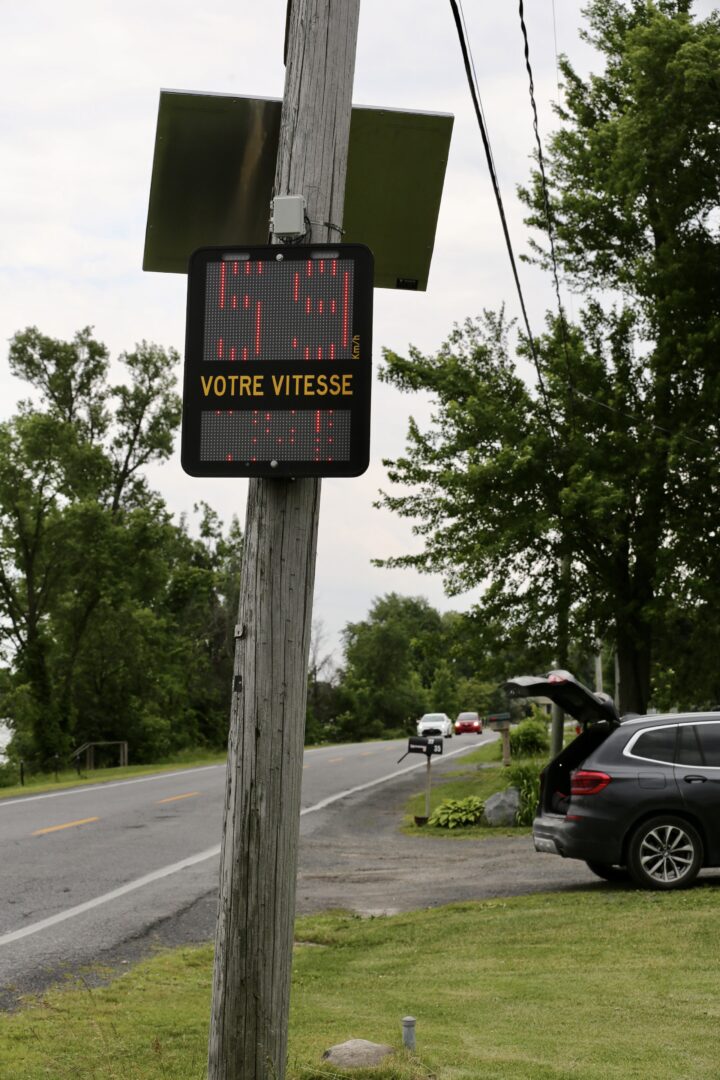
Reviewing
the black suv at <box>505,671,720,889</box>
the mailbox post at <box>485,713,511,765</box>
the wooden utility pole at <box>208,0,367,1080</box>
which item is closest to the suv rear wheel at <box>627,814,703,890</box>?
the black suv at <box>505,671,720,889</box>

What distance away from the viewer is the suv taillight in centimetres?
1219

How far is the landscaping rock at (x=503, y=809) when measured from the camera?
66.4 ft

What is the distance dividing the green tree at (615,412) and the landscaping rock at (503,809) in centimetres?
270

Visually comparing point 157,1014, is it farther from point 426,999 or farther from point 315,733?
point 315,733

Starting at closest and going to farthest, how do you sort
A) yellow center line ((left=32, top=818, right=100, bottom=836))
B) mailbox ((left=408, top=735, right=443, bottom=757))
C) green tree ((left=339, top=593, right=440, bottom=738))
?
yellow center line ((left=32, top=818, right=100, bottom=836))
mailbox ((left=408, top=735, right=443, bottom=757))
green tree ((left=339, top=593, right=440, bottom=738))

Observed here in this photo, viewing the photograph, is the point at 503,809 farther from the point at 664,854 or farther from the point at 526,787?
the point at 664,854

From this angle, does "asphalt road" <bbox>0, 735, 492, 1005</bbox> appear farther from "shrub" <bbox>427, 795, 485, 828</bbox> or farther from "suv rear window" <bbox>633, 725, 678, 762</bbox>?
"suv rear window" <bbox>633, 725, 678, 762</bbox>

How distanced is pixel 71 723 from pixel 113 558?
20.3 ft

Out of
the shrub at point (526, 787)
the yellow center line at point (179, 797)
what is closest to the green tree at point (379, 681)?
the yellow center line at point (179, 797)

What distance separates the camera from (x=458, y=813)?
20.4 metres

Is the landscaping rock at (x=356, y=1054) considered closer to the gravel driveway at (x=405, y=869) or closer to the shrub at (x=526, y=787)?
the gravel driveway at (x=405, y=869)

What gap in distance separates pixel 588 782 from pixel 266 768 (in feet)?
27.2

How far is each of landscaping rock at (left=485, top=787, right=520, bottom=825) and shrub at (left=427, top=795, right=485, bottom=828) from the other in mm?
159

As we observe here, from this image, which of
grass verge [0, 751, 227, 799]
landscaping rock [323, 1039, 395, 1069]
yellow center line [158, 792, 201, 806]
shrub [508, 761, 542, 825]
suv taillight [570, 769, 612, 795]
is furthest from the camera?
grass verge [0, 751, 227, 799]
